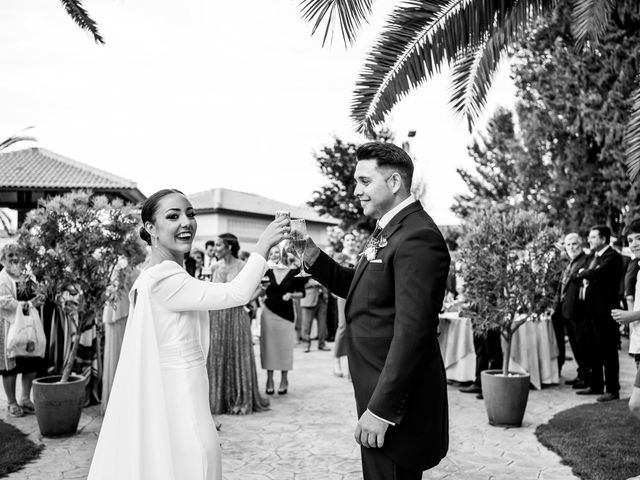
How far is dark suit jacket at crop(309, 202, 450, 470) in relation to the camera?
2.54 meters

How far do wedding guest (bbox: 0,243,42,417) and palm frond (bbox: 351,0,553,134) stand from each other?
4.65 meters

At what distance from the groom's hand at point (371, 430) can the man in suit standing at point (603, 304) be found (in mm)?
6660

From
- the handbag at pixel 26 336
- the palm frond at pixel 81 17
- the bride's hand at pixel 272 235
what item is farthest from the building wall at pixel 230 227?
the bride's hand at pixel 272 235

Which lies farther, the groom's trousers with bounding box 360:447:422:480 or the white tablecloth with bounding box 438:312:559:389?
the white tablecloth with bounding box 438:312:559:389

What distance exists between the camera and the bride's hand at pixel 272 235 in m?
3.00

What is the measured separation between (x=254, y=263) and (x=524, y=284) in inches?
188

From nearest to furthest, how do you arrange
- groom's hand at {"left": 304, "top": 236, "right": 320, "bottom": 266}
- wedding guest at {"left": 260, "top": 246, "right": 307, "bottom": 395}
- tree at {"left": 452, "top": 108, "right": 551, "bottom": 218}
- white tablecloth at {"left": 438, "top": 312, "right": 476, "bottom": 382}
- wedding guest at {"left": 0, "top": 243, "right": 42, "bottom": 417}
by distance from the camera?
1. groom's hand at {"left": 304, "top": 236, "right": 320, "bottom": 266}
2. wedding guest at {"left": 0, "top": 243, "right": 42, "bottom": 417}
3. wedding guest at {"left": 260, "top": 246, "right": 307, "bottom": 395}
4. white tablecloth at {"left": 438, "top": 312, "right": 476, "bottom": 382}
5. tree at {"left": 452, "top": 108, "right": 551, "bottom": 218}

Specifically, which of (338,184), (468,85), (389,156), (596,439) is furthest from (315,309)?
(338,184)

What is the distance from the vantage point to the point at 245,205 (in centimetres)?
4659

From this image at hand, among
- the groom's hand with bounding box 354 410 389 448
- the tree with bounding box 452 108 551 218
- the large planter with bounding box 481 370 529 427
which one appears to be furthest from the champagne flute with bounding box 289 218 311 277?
the tree with bounding box 452 108 551 218

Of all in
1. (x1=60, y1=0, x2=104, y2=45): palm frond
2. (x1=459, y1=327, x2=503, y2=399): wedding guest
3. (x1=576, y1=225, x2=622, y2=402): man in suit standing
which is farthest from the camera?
(x1=459, y1=327, x2=503, y2=399): wedding guest

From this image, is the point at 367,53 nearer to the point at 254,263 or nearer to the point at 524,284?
the point at 524,284

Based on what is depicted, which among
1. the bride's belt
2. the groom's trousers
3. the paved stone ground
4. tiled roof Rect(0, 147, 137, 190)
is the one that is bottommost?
the paved stone ground

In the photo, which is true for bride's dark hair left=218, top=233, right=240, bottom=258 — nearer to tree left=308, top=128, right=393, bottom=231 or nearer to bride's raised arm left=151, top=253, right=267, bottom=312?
bride's raised arm left=151, top=253, right=267, bottom=312
